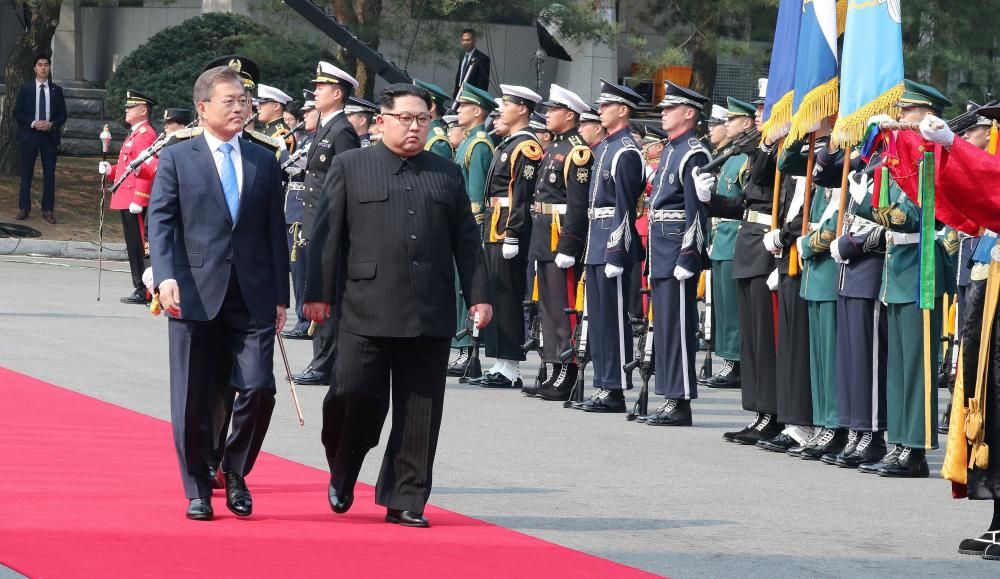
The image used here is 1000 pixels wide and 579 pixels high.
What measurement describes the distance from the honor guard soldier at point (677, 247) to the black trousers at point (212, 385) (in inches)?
160

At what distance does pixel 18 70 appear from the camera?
87.3ft

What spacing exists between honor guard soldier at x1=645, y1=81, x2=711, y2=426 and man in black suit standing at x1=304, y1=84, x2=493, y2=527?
3528 millimetres

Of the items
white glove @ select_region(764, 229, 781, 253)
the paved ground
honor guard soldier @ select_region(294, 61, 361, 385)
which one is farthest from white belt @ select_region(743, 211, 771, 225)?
honor guard soldier @ select_region(294, 61, 361, 385)

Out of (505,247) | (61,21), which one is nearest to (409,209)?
(505,247)

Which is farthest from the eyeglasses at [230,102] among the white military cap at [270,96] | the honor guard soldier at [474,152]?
the white military cap at [270,96]

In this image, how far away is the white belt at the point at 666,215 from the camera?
11.2 meters

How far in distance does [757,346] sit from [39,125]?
1549cm

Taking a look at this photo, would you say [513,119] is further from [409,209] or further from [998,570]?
[998,570]

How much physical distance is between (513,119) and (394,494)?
6037 mm

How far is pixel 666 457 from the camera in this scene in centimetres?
998

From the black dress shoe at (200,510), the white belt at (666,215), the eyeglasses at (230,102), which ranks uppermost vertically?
the eyeglasses at (230,102)

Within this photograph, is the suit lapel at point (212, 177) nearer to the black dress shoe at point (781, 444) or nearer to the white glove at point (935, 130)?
the white glove at point (935, 130)

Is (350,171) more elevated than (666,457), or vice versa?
(350,171)

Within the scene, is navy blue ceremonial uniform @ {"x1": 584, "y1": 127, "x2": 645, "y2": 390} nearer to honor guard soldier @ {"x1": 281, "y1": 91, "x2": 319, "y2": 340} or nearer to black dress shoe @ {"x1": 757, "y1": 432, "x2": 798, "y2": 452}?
black dress shoe @ {"x1": 757, "y1": 432, "x2": 798, "y2": 452}
